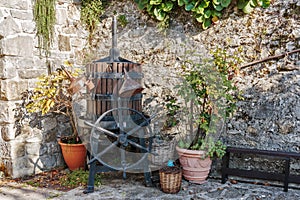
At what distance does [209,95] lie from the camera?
2820mm

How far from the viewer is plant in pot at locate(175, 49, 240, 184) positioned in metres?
2.75

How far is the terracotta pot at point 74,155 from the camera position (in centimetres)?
307

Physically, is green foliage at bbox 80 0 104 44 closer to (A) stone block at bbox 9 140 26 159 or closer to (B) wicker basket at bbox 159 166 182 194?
(A) stone block at bbox 9 140 26 159

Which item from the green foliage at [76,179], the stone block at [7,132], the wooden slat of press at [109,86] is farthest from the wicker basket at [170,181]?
the stone block at [7,132]

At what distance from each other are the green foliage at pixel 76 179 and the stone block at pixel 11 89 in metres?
0.91

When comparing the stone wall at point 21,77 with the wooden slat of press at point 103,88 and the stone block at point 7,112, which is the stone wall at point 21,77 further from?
the wooden slat of press at point 103,88

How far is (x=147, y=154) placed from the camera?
2.71 metres

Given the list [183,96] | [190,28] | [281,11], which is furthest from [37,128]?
[281,11]

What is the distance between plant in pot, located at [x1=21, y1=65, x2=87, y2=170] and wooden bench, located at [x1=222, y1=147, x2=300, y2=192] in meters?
1.46

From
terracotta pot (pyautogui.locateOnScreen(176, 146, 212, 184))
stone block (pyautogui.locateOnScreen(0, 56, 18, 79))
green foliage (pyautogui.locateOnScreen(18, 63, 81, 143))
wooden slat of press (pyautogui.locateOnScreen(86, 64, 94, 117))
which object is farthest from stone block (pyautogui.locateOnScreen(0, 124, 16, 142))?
terracotta pot (pyautogui.locateOnScreen(176, 146, 212, 184))

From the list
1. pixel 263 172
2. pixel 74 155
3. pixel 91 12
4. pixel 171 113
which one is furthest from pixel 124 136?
pixel 91 12

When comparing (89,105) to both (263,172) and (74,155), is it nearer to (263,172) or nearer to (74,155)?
(74,155)

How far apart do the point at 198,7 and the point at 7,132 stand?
2224 mm

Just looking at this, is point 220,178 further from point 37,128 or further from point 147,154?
point 37,128
